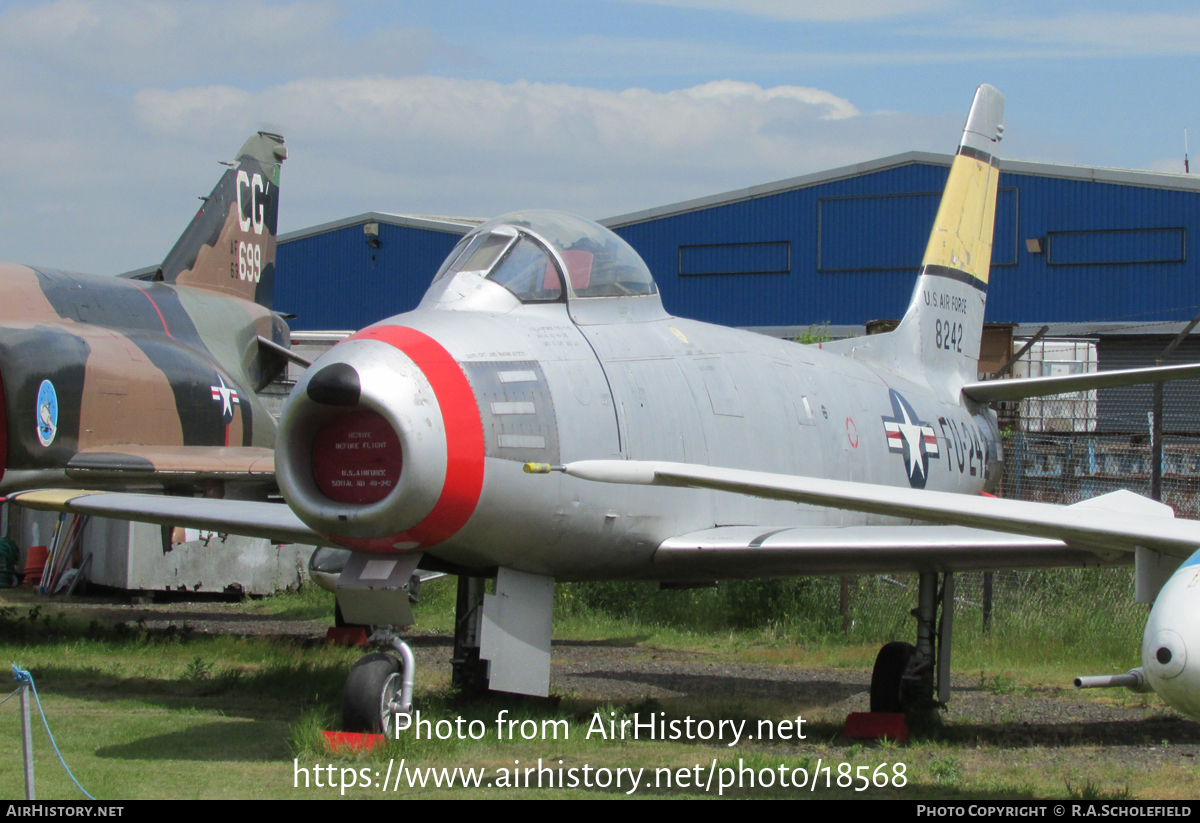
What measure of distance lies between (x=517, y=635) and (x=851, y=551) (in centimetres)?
194

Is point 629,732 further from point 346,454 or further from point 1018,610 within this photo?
point 1018,610

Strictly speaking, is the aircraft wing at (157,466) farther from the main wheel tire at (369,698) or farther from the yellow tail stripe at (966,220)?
the yellow tail stripe at (966,220)

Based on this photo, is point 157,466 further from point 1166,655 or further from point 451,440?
point 1166,655

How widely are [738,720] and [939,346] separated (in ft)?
18.4

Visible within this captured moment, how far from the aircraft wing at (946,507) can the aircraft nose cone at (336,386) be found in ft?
6.36

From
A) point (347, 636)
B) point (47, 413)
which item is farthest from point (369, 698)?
point (47, 413)

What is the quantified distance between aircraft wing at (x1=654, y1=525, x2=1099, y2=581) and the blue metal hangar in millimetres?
21569

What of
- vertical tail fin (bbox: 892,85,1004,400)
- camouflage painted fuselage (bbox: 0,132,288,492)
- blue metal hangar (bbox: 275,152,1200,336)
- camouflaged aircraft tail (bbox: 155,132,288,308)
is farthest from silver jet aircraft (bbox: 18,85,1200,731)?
blue metal hangar (bbox: 275,152,1200,336)

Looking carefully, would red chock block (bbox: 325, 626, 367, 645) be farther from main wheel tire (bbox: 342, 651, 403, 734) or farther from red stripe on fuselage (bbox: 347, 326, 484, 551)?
red stripe on fuselage (bbox: 347, 326, 484, 551)

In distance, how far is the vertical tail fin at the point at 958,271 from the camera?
38.6ft

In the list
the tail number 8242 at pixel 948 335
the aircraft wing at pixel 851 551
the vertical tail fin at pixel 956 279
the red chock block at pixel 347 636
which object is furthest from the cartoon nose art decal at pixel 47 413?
the tail number 8242 at pixel 948 335

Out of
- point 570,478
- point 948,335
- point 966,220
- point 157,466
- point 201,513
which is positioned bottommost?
point 201,513

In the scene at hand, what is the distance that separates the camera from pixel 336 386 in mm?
5719
